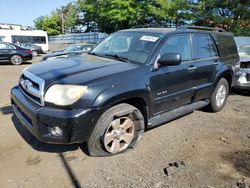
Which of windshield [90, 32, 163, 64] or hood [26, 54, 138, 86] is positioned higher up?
windshield [90, 32, 163, 64]

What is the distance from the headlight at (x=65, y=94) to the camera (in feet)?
11.2

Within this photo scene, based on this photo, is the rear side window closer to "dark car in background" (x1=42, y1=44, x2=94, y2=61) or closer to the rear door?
the rear door

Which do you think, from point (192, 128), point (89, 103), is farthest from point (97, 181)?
point (192, 128)

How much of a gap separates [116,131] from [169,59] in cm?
131

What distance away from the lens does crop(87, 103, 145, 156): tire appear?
3674 mm

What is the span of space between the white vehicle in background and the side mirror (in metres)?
26.4

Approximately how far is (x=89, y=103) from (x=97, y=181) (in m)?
0.94

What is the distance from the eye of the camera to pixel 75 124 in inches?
134

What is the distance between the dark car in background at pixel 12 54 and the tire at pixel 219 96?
1434 centimetres

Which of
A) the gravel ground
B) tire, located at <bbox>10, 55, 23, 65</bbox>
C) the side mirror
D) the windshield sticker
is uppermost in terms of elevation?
the windshield sticker

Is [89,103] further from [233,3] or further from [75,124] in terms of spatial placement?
[233,3]

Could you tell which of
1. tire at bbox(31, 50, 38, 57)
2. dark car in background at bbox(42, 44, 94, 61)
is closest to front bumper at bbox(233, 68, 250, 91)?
dark car in background at bbox(42, 44, 94, 61)

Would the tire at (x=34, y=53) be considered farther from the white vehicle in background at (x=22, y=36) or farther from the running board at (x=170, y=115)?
the running board at (x=170, y=115)

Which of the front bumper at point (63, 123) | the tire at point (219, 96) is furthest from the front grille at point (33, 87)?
the tire at point (219, 96)
